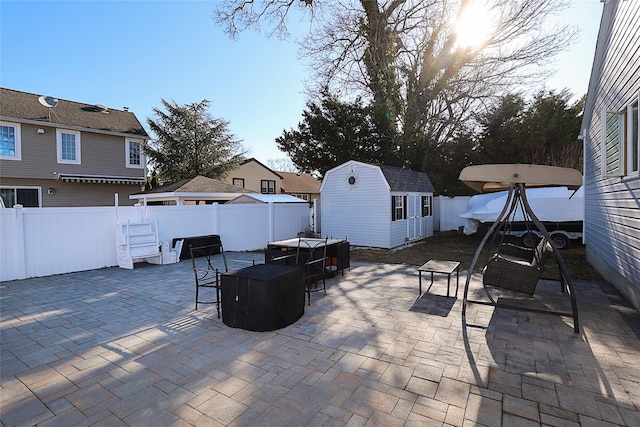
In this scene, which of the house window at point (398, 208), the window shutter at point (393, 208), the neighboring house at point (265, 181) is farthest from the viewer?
the neighboring house at point (265, 181)

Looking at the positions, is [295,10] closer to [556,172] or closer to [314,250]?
[314,250]

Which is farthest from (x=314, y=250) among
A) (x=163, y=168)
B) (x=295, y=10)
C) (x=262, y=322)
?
(x=163, y=168)

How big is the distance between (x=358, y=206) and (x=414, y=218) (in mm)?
2835

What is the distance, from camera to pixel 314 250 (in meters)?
6.11

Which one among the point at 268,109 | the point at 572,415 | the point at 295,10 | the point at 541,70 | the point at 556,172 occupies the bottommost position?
the point at 572,415

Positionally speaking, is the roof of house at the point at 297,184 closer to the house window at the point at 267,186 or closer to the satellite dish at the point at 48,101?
the house window at the point at 267,186

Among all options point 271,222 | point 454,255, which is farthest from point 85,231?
point 454,255

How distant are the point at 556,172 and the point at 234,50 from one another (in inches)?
509

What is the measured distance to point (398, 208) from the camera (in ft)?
37.7

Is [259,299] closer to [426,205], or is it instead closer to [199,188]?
[426,205]

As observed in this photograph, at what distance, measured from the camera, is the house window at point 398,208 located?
11.1 meters

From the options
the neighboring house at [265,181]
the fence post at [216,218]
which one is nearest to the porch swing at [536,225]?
the fence post at [216,218]

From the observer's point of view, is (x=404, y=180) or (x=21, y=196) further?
(x=21, y=196)

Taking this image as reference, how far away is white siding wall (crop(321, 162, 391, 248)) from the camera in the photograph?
10884 millimetres
